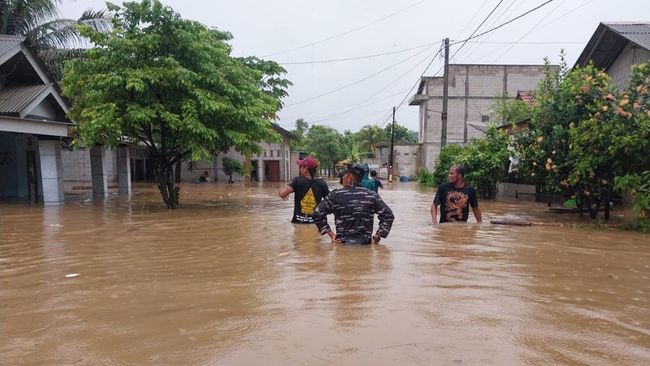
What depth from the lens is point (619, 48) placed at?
611 inches

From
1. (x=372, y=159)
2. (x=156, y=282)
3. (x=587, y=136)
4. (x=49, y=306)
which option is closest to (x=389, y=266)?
(x=156, y=282)

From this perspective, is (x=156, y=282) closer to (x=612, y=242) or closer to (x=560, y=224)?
(x=612, y=242)

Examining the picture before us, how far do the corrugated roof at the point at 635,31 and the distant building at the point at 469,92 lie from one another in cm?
2556

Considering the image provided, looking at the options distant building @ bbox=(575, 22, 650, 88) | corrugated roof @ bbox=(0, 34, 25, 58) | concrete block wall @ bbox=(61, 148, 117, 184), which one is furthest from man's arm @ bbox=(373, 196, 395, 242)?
concrete block wall @ bbox=(61, 148, 117, 184)

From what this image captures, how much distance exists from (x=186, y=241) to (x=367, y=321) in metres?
5.17

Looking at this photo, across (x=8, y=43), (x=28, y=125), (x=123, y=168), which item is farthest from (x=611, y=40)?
(x=123, y=168)

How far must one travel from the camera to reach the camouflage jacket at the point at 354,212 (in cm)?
586

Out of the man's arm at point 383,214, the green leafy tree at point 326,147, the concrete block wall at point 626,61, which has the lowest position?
the man's arm at point 383,214

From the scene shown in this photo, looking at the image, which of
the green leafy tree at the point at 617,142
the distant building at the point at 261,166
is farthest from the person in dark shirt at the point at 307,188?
the distant building at the point at 261,166

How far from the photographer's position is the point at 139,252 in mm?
7094

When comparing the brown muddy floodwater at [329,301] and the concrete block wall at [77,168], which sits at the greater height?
the concrete block wall at [77,168]

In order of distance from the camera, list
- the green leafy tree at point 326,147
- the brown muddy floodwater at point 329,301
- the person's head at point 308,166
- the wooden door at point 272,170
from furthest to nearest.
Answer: the green leafy tree at point 326,147
the wooden door at point 272,170
the person's head at point 308,166
the brown muddy floodwater at point 329,301

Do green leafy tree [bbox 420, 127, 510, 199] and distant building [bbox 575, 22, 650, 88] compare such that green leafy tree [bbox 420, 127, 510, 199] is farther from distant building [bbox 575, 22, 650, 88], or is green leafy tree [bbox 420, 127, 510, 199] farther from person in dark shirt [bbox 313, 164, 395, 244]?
person in dark shirt [bbox 313, 164, 395, 244]

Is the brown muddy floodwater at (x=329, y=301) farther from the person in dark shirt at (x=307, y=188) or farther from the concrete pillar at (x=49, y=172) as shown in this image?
the concrete pillar at (x=49, y=172)
